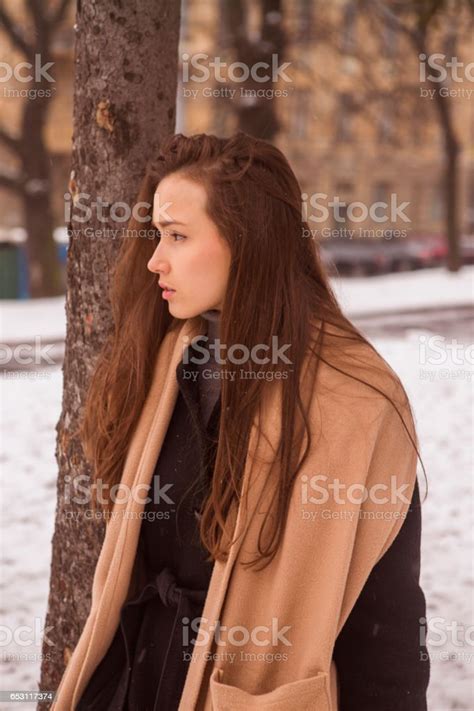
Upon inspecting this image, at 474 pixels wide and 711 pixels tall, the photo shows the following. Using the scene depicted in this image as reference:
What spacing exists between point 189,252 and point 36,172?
1548cm

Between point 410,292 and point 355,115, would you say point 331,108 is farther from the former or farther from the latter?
point 410,292

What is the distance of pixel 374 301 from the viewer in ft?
56.5

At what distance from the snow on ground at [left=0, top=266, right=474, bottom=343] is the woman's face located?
32.9 ft

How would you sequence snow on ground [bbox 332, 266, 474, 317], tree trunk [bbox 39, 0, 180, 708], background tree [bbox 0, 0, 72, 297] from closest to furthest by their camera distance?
1. tree trunk [bbox 39, 0, 180, 708]
2. background tree [bbox 0, 0, 72, 297]
3. snow on ground [bbox 332, 266, 474, 317]

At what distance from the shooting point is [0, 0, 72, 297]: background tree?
15.9 meters

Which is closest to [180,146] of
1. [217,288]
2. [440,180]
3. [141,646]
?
[217,288]

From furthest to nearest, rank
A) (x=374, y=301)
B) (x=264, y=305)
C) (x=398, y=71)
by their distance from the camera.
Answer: (x=398, y=71) → (x=374, y=301) → (x=264, y=305)

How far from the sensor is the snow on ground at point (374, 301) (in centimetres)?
1358

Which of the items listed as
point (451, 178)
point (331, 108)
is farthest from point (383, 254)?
point (451, 178)

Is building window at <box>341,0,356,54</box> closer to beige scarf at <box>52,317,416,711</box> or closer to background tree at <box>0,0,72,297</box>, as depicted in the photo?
background tree at <box>0,0,72,297</box>

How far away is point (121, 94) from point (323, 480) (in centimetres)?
143

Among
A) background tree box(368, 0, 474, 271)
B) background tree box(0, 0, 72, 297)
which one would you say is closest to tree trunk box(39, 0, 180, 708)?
background tree box(368, 0, 474, 271)

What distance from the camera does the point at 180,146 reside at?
6.85 ft

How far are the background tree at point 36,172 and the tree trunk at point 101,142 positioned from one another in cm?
1392
